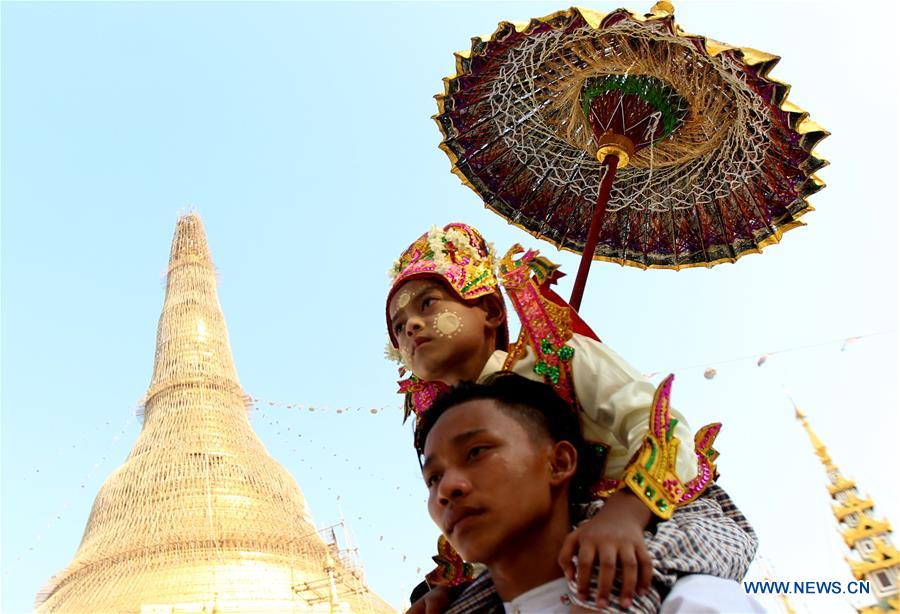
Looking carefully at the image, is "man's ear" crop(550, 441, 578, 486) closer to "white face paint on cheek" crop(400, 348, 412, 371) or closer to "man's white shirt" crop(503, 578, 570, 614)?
"man's white shirt" crop(503, 578, 570, 614)

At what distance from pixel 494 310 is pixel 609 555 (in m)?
1.37

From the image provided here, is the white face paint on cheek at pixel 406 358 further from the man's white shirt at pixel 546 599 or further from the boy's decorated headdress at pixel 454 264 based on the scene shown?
the man's white shirt at pixel 546 599

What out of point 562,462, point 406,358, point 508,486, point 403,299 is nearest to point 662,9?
point 403,299

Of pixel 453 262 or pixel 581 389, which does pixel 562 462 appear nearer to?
pixel 581 389

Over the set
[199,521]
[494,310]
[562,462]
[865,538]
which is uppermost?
[199,521]

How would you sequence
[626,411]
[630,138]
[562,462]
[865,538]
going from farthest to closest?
[865,538] < [630,138] < [626,411] < [562,462]

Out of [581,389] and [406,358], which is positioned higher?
[406,358]

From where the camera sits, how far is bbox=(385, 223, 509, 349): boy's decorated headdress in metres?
3.13

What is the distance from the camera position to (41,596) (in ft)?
63.0

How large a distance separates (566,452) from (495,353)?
0.72 m

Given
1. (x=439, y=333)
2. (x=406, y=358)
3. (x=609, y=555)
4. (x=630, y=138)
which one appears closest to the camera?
(x=609, y=555)

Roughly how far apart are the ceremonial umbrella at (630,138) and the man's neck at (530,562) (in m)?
1.75

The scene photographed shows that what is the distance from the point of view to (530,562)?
2318 millimetres

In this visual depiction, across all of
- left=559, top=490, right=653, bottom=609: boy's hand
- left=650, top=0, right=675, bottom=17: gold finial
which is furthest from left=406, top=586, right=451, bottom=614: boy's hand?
left=650, top=0, right=675, bottom=17: gold finial
